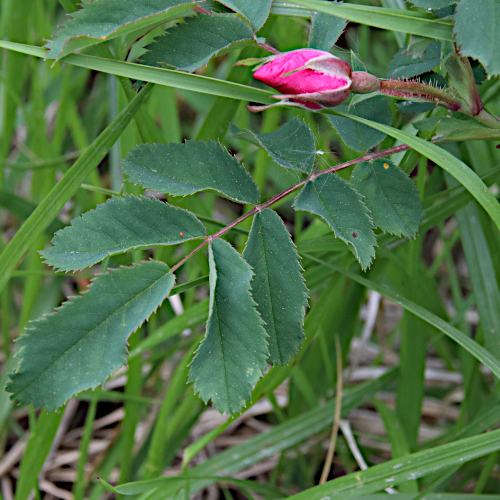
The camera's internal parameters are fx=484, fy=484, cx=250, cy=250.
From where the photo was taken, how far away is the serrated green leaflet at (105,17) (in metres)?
0.53

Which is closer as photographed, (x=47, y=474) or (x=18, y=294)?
(x=47, y=474)

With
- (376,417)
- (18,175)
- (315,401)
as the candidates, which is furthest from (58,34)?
(376,417)

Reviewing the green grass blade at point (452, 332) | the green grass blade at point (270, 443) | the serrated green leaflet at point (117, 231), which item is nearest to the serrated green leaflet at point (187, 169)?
the serrated green leaflet at point (117, 231)

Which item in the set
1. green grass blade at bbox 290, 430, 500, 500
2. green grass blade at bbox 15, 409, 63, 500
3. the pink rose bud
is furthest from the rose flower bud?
green grass blade at bbox 15, 409, 63, 500

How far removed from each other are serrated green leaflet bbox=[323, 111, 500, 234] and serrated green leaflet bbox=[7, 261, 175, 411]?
32 centimetres

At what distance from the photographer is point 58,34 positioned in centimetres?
54

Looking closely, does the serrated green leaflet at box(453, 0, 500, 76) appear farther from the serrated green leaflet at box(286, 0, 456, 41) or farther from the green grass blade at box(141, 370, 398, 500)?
the green grass blade at box(141, 370, 398, 500)

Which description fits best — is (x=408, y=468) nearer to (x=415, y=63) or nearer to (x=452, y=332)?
(x=452, y=332)

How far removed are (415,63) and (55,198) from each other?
539 millimetres

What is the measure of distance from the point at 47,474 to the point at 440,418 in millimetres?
1004

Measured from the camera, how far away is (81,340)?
19.7 inches

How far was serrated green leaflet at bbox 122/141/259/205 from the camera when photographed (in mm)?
574

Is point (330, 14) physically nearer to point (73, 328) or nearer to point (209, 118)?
point (209, 118)

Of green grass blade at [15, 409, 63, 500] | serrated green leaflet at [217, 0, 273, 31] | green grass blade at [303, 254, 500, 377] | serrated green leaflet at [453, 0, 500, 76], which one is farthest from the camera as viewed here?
green grass blade at [15, 409, 63, 500]
